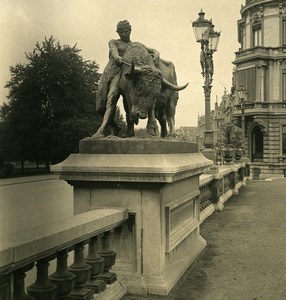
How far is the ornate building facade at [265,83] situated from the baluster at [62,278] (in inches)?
1529

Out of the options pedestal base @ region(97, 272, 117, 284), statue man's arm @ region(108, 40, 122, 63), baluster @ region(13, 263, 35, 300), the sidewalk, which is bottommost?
the sidewalk

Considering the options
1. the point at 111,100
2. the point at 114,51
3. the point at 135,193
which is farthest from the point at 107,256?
the point at 114,51

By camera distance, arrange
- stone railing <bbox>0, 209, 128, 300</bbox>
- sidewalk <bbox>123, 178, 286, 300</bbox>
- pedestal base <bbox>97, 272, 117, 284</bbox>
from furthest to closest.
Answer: sidewalk <bbox>123, 178, 286, 300</bbox> → pedestal base <bbox>97, 272, 117, 284</bbox> → stone railing <bbox>0, 209, 128, 300</bbox>

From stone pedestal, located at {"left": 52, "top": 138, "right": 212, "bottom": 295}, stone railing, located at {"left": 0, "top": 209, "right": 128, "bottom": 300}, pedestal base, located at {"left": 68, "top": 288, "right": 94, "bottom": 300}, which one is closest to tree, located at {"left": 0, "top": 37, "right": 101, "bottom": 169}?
stone pedestal, located at {"left": 52, "top": 138, "right": 212, "bottom": 295}

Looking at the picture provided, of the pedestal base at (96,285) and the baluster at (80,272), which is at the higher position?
the baluster at (80,272)

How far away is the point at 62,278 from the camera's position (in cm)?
355

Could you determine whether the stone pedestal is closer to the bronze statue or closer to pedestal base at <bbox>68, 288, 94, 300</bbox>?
the bronze statue

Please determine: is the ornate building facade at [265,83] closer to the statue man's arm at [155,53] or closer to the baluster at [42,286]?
the statue man's arm at [155,53]

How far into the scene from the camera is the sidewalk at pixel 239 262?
16.8 ft

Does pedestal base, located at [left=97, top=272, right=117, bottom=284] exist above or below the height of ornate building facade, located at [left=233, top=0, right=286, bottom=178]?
below

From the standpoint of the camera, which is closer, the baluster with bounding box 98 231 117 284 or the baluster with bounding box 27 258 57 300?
the baluster with bounding box 27 258 57 300

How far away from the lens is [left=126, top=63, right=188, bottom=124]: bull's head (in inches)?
208

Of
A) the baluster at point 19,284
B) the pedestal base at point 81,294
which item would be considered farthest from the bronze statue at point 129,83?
the baluster at point 19,284

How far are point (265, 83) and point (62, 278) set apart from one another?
1656 inches
